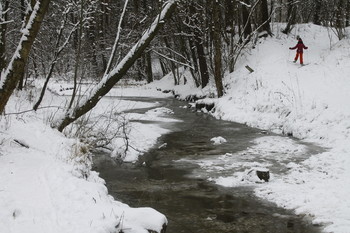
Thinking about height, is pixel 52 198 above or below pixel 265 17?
below

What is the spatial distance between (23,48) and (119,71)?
105 inches

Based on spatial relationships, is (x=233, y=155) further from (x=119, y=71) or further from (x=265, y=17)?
(x=265, y=17)

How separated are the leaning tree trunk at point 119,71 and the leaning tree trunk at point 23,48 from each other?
2.34 meters

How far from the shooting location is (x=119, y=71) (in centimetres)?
751

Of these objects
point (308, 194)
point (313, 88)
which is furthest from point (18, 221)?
point (313, 88)

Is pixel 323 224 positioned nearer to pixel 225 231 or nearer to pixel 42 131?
pixel 225 231

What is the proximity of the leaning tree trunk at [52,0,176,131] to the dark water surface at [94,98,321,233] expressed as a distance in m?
1.67

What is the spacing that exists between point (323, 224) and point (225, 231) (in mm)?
1502

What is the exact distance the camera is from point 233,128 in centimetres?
1505

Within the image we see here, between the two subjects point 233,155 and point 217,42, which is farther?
point 217,42

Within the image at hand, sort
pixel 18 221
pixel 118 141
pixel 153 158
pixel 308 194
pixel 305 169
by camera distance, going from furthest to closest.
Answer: pixel 118 141, pixel 153 158, pixel 305 169, pixel 308 194, pixel 18 221

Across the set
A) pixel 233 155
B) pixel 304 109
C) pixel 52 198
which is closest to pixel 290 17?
pixel 304 109

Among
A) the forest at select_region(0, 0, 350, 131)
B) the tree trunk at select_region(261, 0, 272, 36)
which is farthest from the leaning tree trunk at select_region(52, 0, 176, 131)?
the tree trunk at select_region(261, 0, 272, 36)

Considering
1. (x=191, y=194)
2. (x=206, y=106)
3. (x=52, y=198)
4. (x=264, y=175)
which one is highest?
(x=52, y=198)
